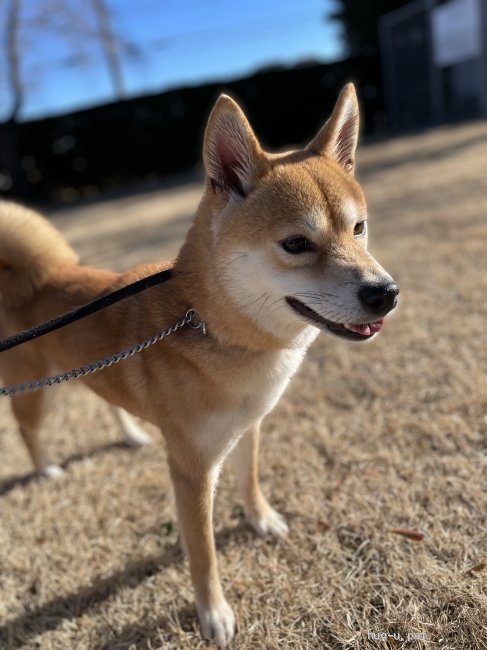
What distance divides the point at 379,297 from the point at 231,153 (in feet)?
2.38

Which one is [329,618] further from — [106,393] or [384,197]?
[384,197]

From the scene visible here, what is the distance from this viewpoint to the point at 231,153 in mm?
1695

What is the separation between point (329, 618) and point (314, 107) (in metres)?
14.8

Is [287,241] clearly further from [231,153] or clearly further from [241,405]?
[241,405]

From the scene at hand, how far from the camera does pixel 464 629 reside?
5.16ft

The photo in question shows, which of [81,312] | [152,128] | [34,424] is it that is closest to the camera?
[81,312]

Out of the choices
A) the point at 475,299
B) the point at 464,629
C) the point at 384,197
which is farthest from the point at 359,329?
the point at 384,197

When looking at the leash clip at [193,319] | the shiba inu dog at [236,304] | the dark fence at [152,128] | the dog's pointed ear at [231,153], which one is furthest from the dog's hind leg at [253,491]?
the dark fence at [152,128]

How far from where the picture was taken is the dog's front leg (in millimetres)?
1738

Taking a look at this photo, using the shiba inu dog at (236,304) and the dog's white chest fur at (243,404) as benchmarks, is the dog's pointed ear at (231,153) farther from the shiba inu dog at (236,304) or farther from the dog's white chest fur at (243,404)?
the dog's white chest fur at (243,404)

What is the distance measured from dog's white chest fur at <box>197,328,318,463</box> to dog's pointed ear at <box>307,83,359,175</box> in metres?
0.70

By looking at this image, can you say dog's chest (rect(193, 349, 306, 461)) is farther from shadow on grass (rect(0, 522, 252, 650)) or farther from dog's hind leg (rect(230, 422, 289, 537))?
shadow on grass (rect(0, 522, 252, 650))

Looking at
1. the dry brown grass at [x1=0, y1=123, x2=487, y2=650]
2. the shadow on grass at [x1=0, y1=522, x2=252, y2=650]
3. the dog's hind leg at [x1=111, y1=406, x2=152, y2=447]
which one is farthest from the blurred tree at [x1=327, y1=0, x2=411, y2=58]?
the shadow on grass at [x1=0, y1=522, x2=252, y2=650]

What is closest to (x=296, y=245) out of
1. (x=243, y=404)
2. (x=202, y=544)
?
(x=243, y=404)
